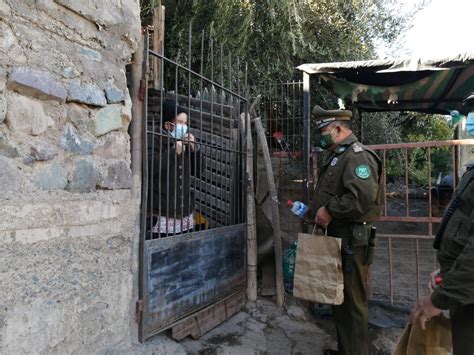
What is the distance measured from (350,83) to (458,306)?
9.40 ft

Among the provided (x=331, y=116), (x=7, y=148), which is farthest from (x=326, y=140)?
(x=7, y=148)

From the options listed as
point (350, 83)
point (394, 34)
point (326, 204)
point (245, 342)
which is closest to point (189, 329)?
point (245, 342)

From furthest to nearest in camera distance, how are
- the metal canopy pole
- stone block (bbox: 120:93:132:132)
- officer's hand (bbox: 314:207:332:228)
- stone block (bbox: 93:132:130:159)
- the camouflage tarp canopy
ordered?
the metal canopy pole → the camouflage tarp canopy → officer's hand (bbox: 314:207:332:228) → stone block (bbox: 120:93:132:132) → stone block (bbox: 93:132:130:159)

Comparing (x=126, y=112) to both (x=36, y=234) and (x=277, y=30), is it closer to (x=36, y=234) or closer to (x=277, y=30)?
(x=36, y=234)

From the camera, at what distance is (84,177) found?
2025mm

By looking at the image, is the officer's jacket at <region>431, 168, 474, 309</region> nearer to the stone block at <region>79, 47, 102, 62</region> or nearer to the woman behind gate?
the woman behind gate

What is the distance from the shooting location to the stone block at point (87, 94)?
1.97m

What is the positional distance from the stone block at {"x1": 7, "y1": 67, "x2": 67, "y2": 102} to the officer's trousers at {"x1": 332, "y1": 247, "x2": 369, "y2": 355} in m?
2.18

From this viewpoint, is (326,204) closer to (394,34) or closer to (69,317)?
(69,317)

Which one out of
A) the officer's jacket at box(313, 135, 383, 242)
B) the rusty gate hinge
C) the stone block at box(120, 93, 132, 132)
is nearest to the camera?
the stone block at box(120, 93, 132, 132)

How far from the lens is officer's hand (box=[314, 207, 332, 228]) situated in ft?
9.31

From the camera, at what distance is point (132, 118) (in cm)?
243

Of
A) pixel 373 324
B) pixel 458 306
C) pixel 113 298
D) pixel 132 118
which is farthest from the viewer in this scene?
pixel 373 324

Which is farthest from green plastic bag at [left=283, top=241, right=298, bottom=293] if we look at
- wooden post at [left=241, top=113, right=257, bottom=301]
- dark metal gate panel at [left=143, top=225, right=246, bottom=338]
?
dark metal gate panel at [left=143, top=225, right=246, bottom=338]
